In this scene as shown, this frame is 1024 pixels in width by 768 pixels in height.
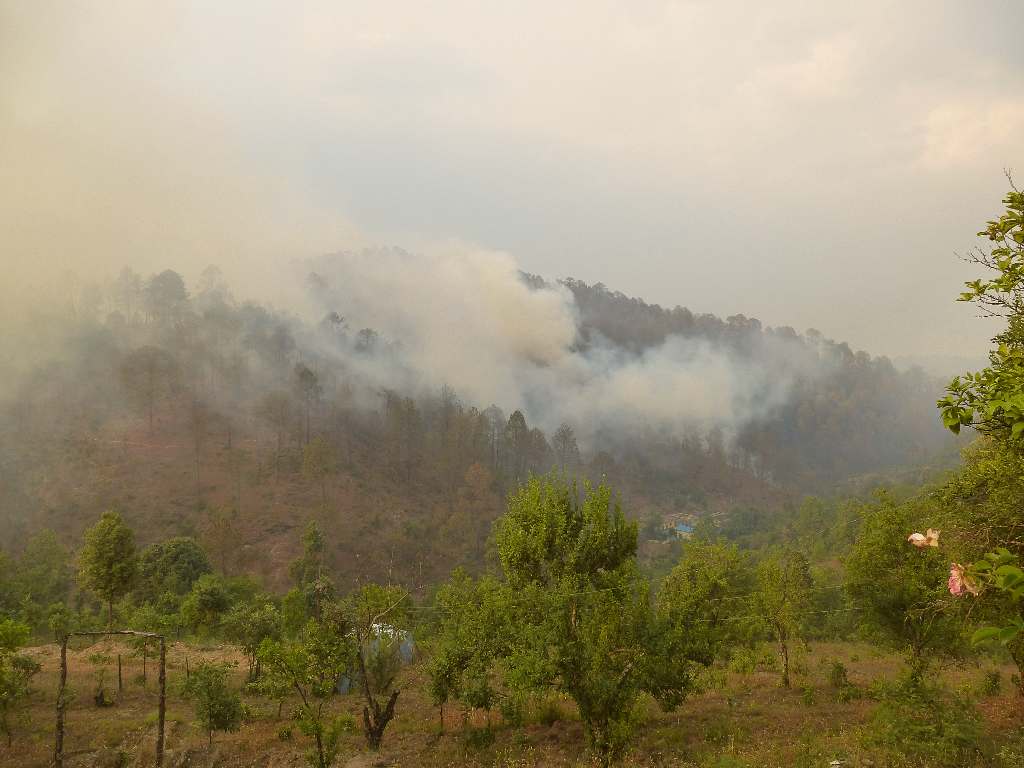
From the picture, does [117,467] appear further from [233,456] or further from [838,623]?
[838,623]

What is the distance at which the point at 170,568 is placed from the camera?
4919cm

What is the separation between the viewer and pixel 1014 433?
4.14 m

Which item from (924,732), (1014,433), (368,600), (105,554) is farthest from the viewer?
(105,554)

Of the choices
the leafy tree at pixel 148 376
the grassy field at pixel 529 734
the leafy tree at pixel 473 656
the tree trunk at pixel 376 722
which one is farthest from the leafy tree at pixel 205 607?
the leafy tree at pixel 148 376

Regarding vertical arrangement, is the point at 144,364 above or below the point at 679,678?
above

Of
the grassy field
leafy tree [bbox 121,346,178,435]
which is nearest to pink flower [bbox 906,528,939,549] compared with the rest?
the grassy field

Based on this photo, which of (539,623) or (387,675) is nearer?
(539,623)

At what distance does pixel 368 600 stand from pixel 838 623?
4924 cm

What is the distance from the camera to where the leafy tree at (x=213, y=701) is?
823 inches

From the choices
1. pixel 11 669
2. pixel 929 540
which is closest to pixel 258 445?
pixel 11 669

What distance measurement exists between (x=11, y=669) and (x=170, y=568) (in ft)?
96.4

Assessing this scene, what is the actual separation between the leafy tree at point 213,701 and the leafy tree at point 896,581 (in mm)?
27405

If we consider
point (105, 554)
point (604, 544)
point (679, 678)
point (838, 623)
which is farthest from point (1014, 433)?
point (838, 623)

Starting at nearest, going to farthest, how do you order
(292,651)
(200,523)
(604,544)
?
(604,544) < (292,651) < (200,523)
